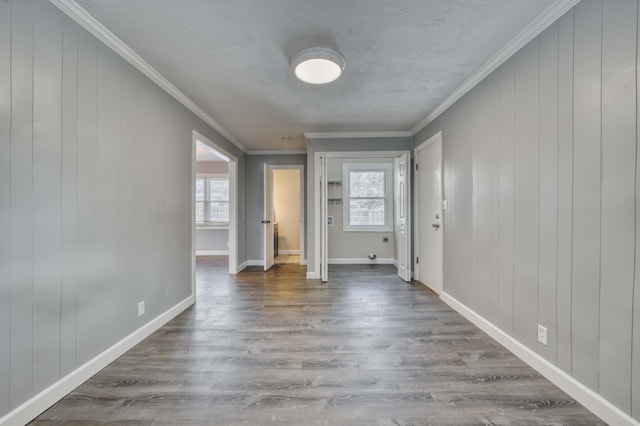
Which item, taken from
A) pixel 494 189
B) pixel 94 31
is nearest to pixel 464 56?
pixel 494 189

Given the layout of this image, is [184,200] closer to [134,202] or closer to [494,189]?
[134,202]

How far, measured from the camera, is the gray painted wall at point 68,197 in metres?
1.35

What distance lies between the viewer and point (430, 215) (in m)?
3.72

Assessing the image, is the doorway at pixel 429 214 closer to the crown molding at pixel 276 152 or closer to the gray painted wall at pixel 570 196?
the gray painted wall at pixel 570 196

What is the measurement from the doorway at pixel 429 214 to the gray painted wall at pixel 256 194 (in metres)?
2.45

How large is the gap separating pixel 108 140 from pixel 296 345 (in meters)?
2.17

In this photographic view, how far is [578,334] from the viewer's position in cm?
155

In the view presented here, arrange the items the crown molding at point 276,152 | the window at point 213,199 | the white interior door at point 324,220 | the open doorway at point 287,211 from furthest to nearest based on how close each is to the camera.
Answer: the open doorway at point 287,211
the window at point 213,199
the crown molding at point 276,152
the white interior door at point 324,220

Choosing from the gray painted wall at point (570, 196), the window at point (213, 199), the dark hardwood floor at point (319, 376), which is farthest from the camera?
the window at point (213, 199)

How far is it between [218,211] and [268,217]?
248cm

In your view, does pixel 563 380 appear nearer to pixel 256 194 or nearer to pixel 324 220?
pixel 324 220

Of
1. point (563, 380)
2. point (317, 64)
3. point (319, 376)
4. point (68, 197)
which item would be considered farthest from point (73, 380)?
point (563, 380)

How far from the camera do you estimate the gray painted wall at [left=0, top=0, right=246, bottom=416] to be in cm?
135

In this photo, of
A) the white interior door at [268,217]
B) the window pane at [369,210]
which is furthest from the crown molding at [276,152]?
the window pane at [369,210]
